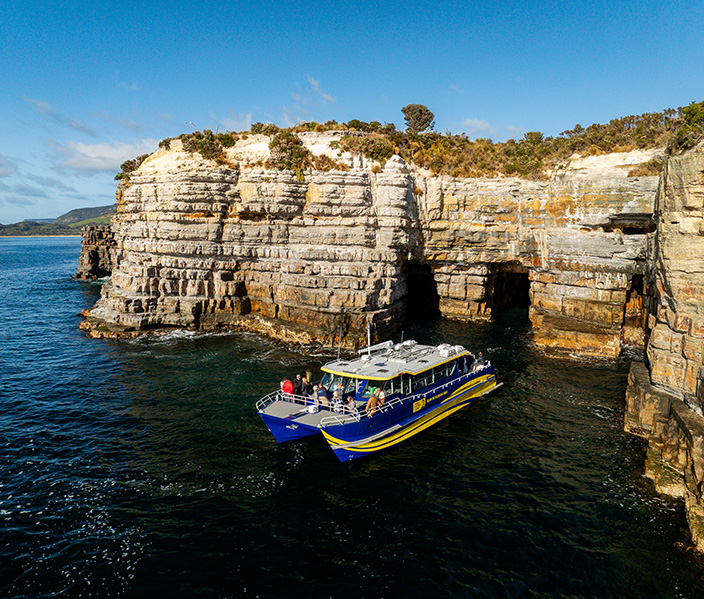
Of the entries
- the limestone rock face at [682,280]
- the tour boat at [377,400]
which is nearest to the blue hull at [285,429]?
the tour boat at [377,400]

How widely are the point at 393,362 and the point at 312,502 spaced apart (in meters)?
9.33

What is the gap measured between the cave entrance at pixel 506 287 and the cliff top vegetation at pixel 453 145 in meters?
9.70

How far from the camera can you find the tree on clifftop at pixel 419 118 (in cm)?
4822

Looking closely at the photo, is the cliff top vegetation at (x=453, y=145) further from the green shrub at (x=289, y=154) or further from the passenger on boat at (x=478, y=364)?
the passenger on boat at (x=478, y=364)

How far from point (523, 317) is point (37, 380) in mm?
43713

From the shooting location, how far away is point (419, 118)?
4844 centimetres

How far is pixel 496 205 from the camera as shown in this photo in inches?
1511

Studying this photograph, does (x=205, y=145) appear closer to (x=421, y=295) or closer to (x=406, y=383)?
(x=421, y=295)

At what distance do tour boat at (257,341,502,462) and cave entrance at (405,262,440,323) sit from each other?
18869 mm

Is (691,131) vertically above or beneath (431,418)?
above

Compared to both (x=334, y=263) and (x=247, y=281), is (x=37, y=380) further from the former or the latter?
(x=334, y=263)

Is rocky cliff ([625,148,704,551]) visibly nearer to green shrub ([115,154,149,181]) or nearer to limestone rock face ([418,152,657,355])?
limestone rock face ([418,152,657,355])

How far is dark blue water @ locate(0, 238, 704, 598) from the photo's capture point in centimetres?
1302

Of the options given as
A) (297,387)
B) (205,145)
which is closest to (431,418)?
(297,387)
